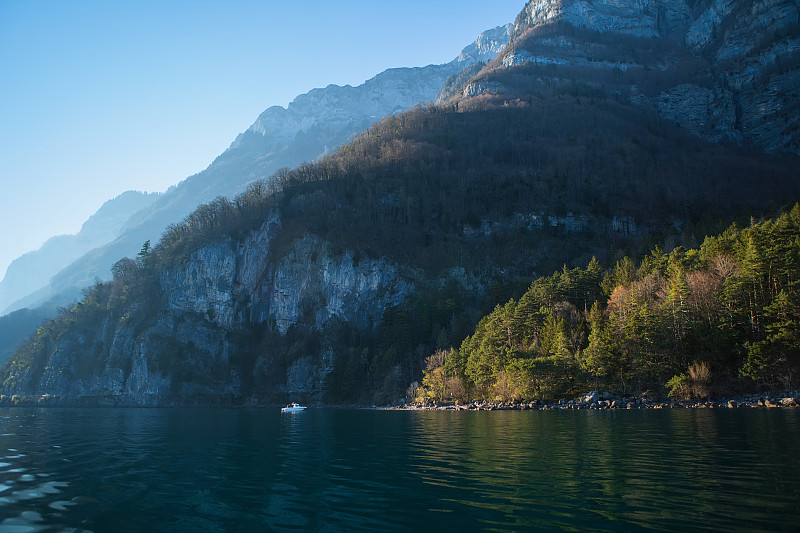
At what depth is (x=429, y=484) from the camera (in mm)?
17719

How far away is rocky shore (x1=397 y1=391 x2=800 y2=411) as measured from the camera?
4983 centimetres

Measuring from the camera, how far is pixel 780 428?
2941 cm

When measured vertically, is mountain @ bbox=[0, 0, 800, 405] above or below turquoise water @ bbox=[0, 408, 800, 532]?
above

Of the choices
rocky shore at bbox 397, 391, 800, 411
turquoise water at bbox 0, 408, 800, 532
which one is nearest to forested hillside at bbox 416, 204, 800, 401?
rocky shore at bbox 397, 391, 800, 411

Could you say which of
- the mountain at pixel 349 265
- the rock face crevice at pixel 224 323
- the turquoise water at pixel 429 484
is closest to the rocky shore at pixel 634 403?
the turquoise water at pixel 429 484

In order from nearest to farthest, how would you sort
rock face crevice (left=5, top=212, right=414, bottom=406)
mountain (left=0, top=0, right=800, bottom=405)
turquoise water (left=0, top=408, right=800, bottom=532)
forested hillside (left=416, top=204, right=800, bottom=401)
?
turquoise water (left=0, top=408, right=800, bottom=532), forested hillside (left=416, top=204, right=800, bottom=401), mountain (left=0, top=0, right=800, bottom=405), rock face crevice (left=5, top=212, right=414, bottom=406)

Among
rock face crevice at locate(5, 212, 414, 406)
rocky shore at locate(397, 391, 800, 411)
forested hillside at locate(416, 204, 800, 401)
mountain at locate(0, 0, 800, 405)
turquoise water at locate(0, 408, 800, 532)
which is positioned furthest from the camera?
rock face crevice at locate(5, 212, 414, 406)

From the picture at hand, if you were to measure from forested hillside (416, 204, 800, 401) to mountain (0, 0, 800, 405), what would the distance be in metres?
33.7

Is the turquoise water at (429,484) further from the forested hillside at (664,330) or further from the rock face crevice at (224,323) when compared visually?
the rock face crevice at (224,323)

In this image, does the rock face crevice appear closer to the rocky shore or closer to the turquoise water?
the rocky shore

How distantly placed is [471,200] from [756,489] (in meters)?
170

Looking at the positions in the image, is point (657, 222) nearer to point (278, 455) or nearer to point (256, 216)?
point (256, 216)

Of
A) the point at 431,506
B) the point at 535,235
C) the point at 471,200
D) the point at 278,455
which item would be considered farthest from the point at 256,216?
the point at 431,506

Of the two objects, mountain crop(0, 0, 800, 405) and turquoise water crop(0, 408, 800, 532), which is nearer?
turquoise water crop(0, 408, 800, 532)
